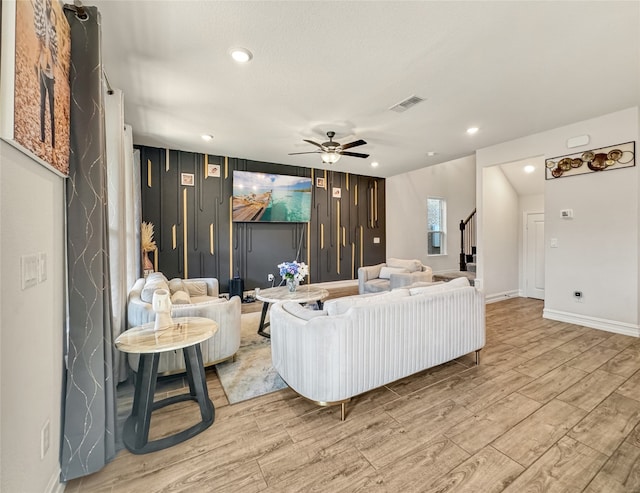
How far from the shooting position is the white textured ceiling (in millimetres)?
1937

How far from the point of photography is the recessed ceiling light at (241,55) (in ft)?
7.52

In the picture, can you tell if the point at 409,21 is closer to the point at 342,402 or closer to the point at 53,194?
the point at 53,194

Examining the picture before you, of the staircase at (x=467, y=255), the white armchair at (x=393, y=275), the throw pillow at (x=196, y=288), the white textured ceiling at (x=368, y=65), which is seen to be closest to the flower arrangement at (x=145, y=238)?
the throw pillow at (x=196, y=288)

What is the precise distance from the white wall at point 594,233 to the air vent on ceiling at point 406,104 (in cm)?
239

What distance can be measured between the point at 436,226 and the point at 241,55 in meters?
7.46

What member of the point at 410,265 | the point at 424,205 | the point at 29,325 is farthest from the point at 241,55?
the point at 424,205

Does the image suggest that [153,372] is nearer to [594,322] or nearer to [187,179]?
[187,179]

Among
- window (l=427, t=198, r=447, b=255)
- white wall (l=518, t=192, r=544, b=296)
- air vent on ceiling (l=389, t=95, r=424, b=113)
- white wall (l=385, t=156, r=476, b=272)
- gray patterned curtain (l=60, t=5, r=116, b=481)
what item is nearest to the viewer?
gray patterned curtain (l=60, t=5, r=116, b=481)

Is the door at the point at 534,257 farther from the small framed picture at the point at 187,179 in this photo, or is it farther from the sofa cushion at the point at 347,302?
the small framed picture at the point at 187,179

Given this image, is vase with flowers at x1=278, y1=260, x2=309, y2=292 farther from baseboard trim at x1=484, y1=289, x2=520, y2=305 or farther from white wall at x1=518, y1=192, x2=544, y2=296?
white wall at x1=518, y1=192, x2=544, y2=296

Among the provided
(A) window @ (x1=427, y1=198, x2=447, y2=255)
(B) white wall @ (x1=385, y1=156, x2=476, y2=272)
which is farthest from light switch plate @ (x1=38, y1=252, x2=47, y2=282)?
(A) window @ (x1=427, y1=198, x2=447, y2=255)

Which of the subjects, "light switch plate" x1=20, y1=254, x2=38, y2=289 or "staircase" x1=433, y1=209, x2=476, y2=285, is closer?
"light switch plate" x1=20, y1=254, x2=38, y2=289

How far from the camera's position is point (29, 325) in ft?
3.82

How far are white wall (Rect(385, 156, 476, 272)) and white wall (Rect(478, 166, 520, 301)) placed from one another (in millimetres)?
2680
